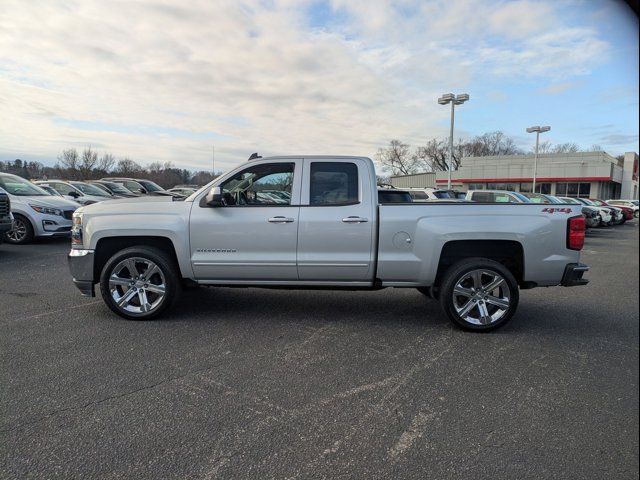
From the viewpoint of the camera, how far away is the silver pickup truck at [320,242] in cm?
503

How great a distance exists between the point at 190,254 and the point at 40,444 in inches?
106

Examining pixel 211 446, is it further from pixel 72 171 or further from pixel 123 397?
pixel 72 171

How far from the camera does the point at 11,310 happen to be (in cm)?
564

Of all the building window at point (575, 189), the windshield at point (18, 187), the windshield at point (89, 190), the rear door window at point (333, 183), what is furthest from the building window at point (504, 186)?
the rear door window at point (333, 183)

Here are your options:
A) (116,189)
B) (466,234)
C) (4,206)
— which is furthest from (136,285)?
(116,189)

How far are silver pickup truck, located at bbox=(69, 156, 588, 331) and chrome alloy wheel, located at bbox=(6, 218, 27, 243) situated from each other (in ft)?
24.8

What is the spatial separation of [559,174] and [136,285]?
172 ft

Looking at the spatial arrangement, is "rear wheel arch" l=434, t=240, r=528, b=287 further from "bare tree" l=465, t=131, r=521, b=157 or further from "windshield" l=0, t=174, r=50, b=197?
"bare tree" l=465, t=131, r=521, b=157

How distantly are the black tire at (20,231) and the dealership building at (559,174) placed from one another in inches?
1928

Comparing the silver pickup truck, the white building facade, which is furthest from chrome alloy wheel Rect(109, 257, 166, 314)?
the white building facade

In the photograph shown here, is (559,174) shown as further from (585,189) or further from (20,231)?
(20,231)

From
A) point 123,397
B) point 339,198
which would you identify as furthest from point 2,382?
point 339,198

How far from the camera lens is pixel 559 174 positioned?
4891 cm

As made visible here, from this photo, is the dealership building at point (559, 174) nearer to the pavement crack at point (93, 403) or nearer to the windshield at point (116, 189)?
the windshield at point (116, 189)
